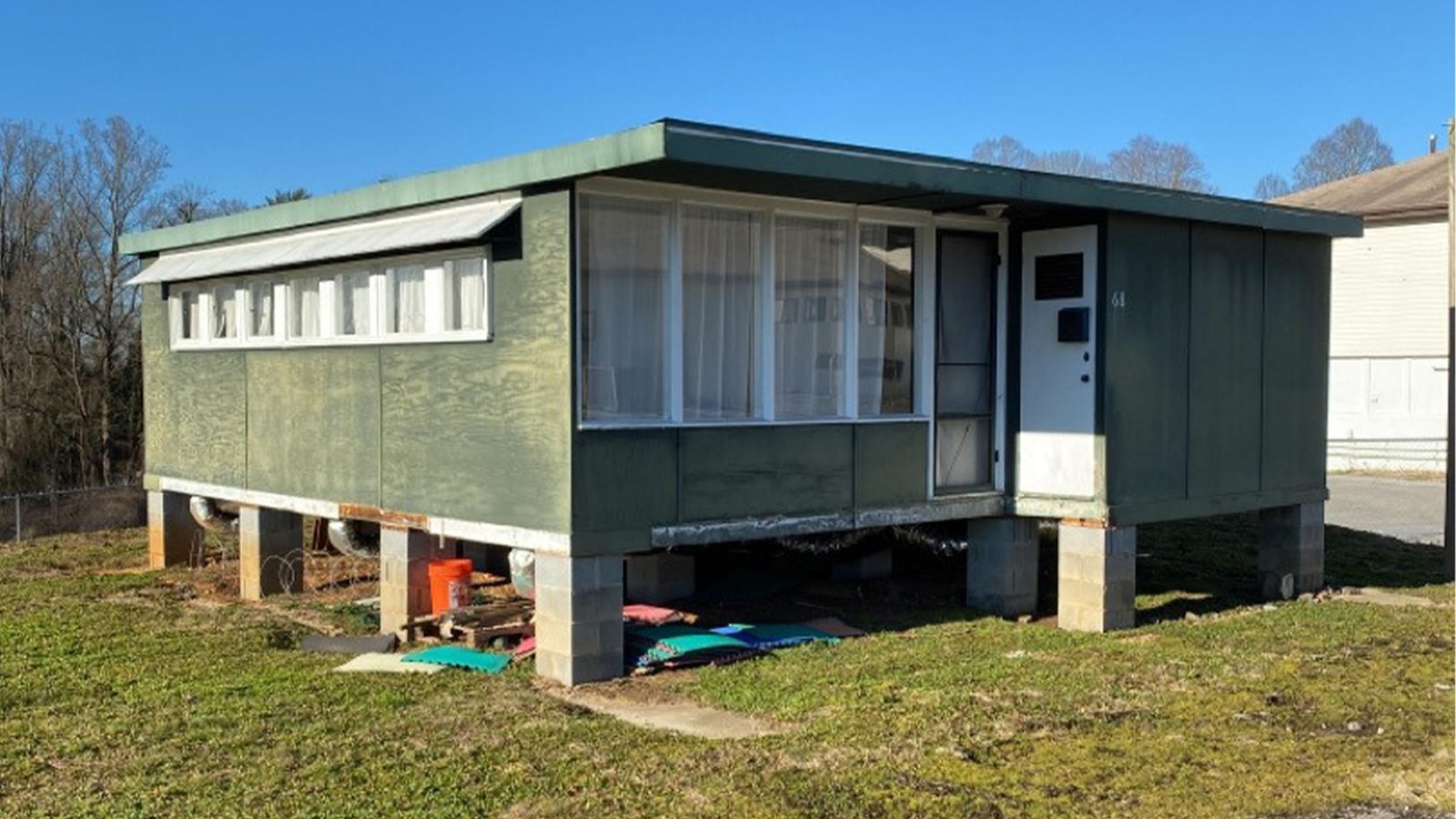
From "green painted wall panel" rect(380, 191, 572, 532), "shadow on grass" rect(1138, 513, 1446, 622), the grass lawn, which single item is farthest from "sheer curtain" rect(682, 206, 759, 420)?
"shadow on grass" rect(1138, 513, 1446, 622)

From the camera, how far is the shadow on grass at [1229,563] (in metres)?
12.7

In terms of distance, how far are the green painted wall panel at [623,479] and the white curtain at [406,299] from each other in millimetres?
2272

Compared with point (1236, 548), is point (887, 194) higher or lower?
higher

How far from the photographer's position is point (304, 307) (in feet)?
38.5

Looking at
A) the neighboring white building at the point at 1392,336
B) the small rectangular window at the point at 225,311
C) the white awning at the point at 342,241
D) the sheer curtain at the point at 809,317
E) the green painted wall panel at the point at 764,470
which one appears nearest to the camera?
the white awning at the point at 342,241

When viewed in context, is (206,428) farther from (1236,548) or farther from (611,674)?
(1236,548)

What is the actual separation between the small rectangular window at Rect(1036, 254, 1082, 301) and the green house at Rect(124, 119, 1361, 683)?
0.02m

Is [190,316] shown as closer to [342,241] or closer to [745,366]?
[342,241]

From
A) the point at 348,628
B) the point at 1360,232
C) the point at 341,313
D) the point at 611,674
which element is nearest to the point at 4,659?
the point at 348,628

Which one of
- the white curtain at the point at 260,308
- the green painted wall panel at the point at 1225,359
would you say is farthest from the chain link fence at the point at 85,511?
the green painted wall panel at the point at 1225,359

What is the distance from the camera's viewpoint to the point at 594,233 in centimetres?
884

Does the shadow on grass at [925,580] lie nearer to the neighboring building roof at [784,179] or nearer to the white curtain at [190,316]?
the neighboring building roof at [784,179]

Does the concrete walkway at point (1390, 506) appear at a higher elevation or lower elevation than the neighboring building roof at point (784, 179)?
lower

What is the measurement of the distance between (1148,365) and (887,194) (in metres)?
2.96
